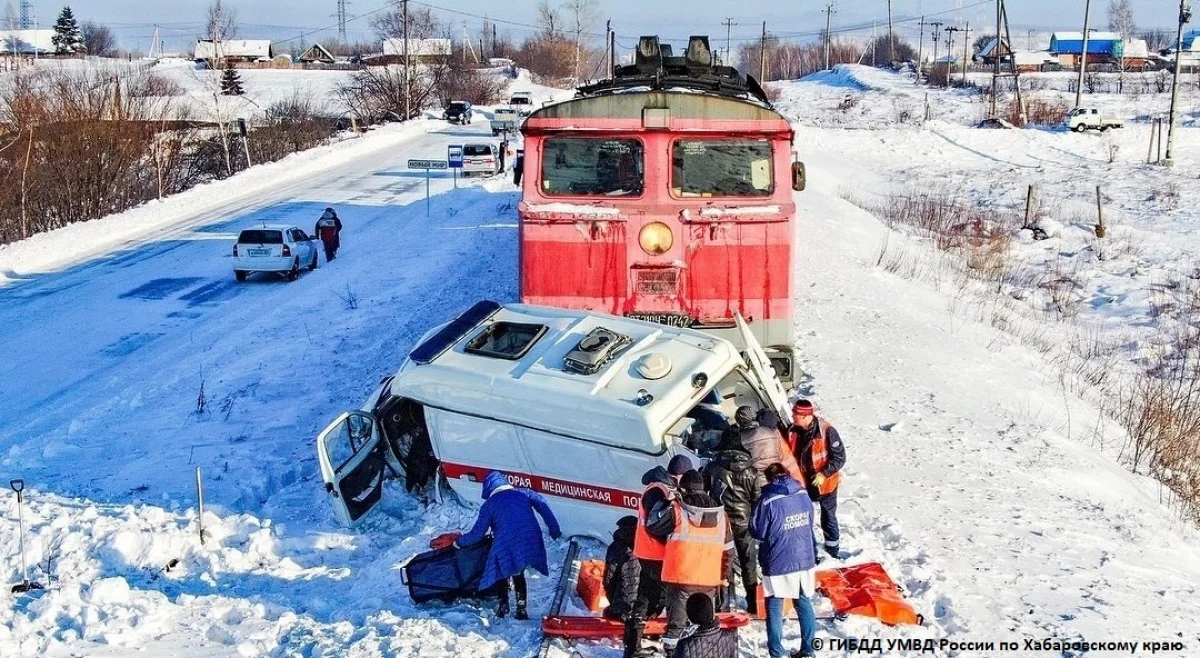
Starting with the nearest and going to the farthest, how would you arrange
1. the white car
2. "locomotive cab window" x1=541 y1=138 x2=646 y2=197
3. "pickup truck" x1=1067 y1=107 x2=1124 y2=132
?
"locomotive cab window" x1=541 y1=138 x2=646 y2=197, the white car, "pickup truck" x1=1067 y1=107 x2=1124 y2=132

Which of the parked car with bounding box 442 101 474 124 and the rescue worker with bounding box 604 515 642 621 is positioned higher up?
the parked car with bounding box 442 101 474 124

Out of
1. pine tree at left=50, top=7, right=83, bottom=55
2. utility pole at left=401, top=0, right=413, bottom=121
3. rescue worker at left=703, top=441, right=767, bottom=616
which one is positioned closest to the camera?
rescue worker at left=703, top=441, right=767, bottom=616

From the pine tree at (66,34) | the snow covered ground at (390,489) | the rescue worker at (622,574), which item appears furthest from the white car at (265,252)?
the pine tree at (66,34)

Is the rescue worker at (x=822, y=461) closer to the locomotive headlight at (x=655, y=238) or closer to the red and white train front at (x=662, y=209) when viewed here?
the red and white train front at (x=662, y=209)

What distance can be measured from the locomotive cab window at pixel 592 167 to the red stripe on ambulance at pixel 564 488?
3.38m

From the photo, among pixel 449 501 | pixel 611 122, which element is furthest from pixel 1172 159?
pixel 449 501

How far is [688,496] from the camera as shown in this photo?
612 cm

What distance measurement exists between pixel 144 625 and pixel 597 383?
3.55m

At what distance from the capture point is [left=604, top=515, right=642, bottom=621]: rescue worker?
6.37 m

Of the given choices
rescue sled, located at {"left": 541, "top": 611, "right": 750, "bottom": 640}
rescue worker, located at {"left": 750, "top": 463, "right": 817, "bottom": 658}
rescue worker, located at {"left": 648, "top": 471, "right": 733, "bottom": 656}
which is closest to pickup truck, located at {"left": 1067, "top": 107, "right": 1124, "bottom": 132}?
rescue worker, located at {"left": 750, "top": 463, "right": 817, "bottom": 658}

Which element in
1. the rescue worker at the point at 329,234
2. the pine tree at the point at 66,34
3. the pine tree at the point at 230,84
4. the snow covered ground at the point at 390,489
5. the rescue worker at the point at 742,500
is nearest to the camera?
the rescue worker at the point at 742,500

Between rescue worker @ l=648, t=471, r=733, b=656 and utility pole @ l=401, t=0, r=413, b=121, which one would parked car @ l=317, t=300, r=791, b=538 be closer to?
rescue worker @ l=648, t=471, r=733, b=656

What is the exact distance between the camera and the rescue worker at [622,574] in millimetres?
6371

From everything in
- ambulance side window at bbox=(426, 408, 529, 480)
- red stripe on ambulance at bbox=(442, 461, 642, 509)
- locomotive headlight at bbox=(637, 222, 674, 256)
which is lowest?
red stripe on ambulance at bbox=(442, 461, 642, 509)
